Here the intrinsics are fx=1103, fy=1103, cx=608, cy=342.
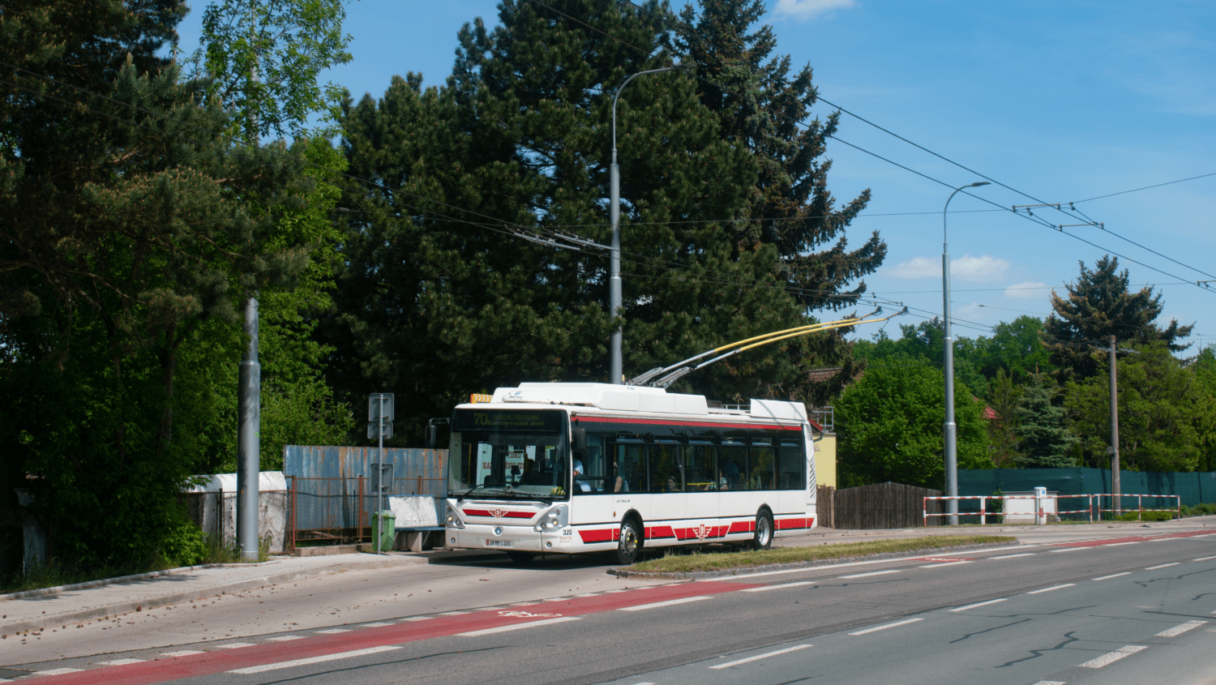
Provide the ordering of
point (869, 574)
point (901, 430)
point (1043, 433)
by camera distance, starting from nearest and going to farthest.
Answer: point (869, 574) → point (1043, 433) → point (901, 430)

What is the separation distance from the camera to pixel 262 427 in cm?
2958

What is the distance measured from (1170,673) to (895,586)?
6.96m

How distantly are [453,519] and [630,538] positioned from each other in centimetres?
318

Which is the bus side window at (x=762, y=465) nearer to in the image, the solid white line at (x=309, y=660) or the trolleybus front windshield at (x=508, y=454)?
the trolleybus front windshield at (x=508, y=454)

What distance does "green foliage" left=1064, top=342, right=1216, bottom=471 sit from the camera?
50.5 metres

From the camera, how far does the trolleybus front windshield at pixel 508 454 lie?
18.1 meters

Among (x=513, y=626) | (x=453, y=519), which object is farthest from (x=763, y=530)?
(x=513, y=626)

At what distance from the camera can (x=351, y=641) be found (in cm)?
1038

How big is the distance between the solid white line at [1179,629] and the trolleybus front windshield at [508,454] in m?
9.23

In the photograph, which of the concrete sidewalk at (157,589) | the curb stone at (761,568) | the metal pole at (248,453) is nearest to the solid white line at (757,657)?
the curb stone at (761,568)

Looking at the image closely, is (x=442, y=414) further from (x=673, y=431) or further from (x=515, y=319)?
(x=673, y=431)

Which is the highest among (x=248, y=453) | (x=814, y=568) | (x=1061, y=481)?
(x=248, y=453)

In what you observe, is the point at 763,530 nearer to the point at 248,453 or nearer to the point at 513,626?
the point at 248,453

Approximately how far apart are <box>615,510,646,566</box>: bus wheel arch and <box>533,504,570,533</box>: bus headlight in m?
1.59
